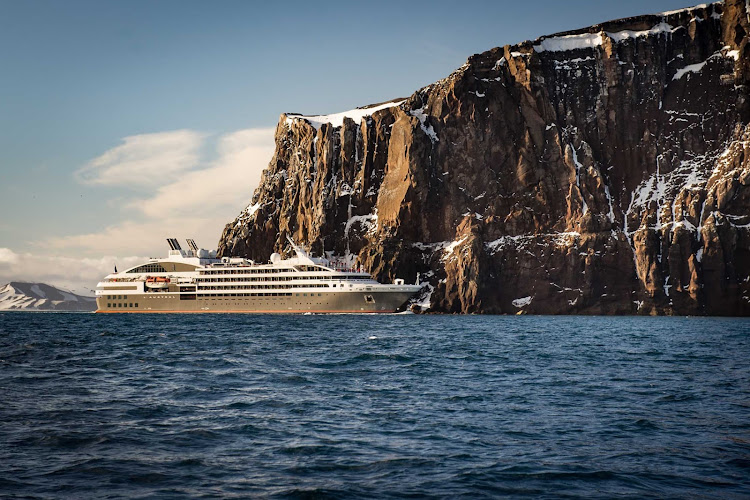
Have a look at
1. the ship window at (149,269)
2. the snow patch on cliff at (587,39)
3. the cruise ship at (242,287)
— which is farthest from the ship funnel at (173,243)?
the snow patch on cliff at (587,39)

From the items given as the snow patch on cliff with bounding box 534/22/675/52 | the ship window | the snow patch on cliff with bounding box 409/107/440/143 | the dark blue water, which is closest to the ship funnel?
the ship window

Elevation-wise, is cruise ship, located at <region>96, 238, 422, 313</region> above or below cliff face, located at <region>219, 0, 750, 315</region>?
below

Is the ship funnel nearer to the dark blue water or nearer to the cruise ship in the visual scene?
the cruise ship

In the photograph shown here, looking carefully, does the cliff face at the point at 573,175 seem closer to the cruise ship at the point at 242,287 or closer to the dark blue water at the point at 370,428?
the cruise ship at the point at 242,287

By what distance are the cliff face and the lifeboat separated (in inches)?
1677

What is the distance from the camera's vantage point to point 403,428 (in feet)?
79.2

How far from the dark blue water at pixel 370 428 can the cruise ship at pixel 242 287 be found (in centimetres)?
10392

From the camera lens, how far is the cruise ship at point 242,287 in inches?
5935

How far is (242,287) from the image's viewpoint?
550 ft

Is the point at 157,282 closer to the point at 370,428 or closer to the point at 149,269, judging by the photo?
the point at 149,269

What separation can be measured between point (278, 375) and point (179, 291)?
472 ft

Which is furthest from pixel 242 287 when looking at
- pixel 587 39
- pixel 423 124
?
pixel 587 39

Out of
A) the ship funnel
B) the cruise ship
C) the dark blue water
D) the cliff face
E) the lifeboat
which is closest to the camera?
the dark blue water

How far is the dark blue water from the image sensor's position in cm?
1798
